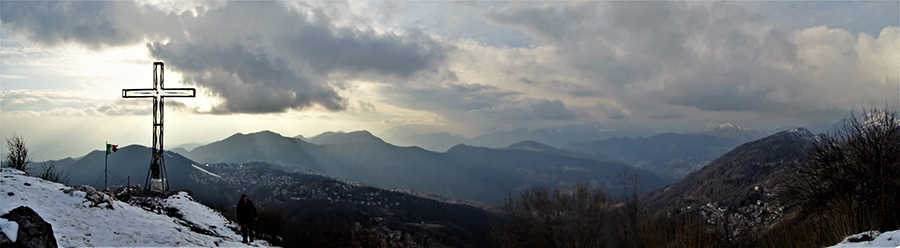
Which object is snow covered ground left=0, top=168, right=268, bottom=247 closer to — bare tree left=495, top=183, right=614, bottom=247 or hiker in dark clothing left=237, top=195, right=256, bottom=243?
hiker in dark clothing left=237, top=195, right=256, bottom=243

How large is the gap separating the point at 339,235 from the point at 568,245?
18.2 meters

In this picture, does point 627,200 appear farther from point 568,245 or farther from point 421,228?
point 421,228

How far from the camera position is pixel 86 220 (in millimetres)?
13703

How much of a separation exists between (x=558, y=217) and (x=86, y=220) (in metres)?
30.6

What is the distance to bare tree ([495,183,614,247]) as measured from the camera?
32.5 m

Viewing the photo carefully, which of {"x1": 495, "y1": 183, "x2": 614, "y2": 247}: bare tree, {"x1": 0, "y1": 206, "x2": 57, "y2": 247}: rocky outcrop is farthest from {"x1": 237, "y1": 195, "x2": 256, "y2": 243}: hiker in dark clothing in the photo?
{"x1": 495, "y1": 183, "x2": 614, "y2": 247}: bare tree

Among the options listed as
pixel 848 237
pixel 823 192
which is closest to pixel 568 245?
pixel 823 192

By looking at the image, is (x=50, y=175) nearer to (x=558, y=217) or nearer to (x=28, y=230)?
(x=28, y=230)

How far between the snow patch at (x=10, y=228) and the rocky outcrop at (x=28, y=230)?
0.05 meters

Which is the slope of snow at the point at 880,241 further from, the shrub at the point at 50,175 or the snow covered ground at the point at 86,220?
the shrub at the point at 50,175

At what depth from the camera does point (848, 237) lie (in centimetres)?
1039

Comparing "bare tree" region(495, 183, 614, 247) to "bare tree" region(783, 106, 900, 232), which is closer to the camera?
"bare tree" region(783, 106, 900, 232)

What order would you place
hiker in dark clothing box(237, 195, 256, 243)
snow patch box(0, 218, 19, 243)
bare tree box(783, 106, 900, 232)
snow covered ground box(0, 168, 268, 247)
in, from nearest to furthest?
snow patch box(0, 218, 19, 243)
snow covered ground box(0, 168, 268, 247)
hiker in dark clothing box(237, 195, 256, 243)
bare tree box(783, 106, 900, 232)

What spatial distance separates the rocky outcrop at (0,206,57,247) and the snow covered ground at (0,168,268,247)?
2.61 m
